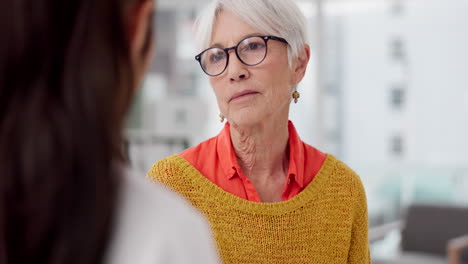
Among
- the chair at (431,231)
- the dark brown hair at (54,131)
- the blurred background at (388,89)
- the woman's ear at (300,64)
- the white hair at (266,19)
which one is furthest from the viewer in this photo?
the blurred background at (388,89)

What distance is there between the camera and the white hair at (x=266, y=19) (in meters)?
1.17

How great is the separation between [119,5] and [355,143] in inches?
201

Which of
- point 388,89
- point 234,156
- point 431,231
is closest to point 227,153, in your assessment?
point 234,156

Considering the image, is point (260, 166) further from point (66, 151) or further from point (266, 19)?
point (66, 151)

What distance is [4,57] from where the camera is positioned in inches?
16.9

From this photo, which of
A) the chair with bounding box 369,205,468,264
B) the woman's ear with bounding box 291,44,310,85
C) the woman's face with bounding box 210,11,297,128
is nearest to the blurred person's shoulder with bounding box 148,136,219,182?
the woman's face with bounding box 210,11,297,128

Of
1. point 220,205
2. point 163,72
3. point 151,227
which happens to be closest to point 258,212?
point 220,205

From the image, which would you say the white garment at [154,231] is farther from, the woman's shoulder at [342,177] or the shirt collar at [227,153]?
the woman's shoulder at [342,177]

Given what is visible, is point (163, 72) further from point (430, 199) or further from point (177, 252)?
point (177, 252)

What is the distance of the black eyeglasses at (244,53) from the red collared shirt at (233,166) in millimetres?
160

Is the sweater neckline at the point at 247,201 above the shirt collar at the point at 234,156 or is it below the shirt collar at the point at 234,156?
below

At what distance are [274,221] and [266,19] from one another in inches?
17.5

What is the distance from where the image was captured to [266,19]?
3.88ft


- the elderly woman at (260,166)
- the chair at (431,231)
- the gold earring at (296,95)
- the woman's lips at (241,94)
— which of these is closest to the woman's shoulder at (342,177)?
the elderly woman at (260,166)
